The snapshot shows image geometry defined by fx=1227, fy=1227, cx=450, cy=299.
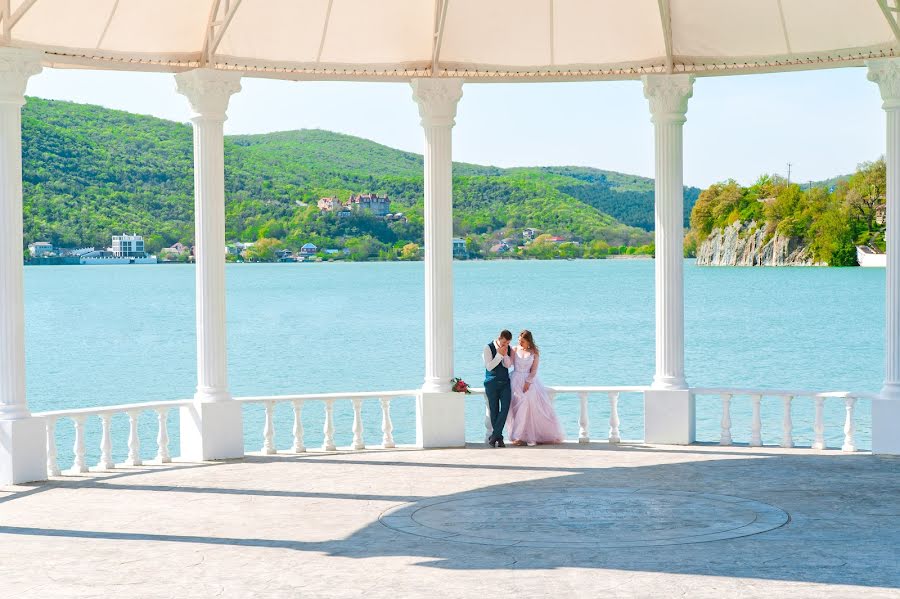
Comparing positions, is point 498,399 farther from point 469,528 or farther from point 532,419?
point 469,528

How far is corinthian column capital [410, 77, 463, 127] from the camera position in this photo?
61.5 feet

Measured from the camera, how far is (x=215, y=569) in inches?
429

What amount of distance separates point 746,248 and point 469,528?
111 meters

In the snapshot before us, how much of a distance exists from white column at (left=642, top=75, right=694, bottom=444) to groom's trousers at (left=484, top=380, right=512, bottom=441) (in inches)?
83.7

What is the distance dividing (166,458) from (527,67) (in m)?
8.02

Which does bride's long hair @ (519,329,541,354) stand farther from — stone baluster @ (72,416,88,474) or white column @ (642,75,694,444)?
stone baluster @ (72,416,88,474)

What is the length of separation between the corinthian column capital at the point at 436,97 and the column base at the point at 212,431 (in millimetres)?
5268

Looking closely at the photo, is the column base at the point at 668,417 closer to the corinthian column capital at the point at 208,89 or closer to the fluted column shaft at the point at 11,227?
the corinthian column capital at the point at 208,89

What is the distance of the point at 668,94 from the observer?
61.5ft

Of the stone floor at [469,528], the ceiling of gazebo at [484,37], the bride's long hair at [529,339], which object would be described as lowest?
the stone floor at [469,528]

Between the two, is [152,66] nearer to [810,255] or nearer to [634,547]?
[634,547]

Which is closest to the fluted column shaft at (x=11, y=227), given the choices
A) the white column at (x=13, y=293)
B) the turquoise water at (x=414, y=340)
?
the white column at (x=13, y=293)

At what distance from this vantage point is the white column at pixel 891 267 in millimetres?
17406

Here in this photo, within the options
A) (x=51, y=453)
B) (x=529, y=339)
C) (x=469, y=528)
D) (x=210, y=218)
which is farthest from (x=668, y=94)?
(x=51, y=453)
